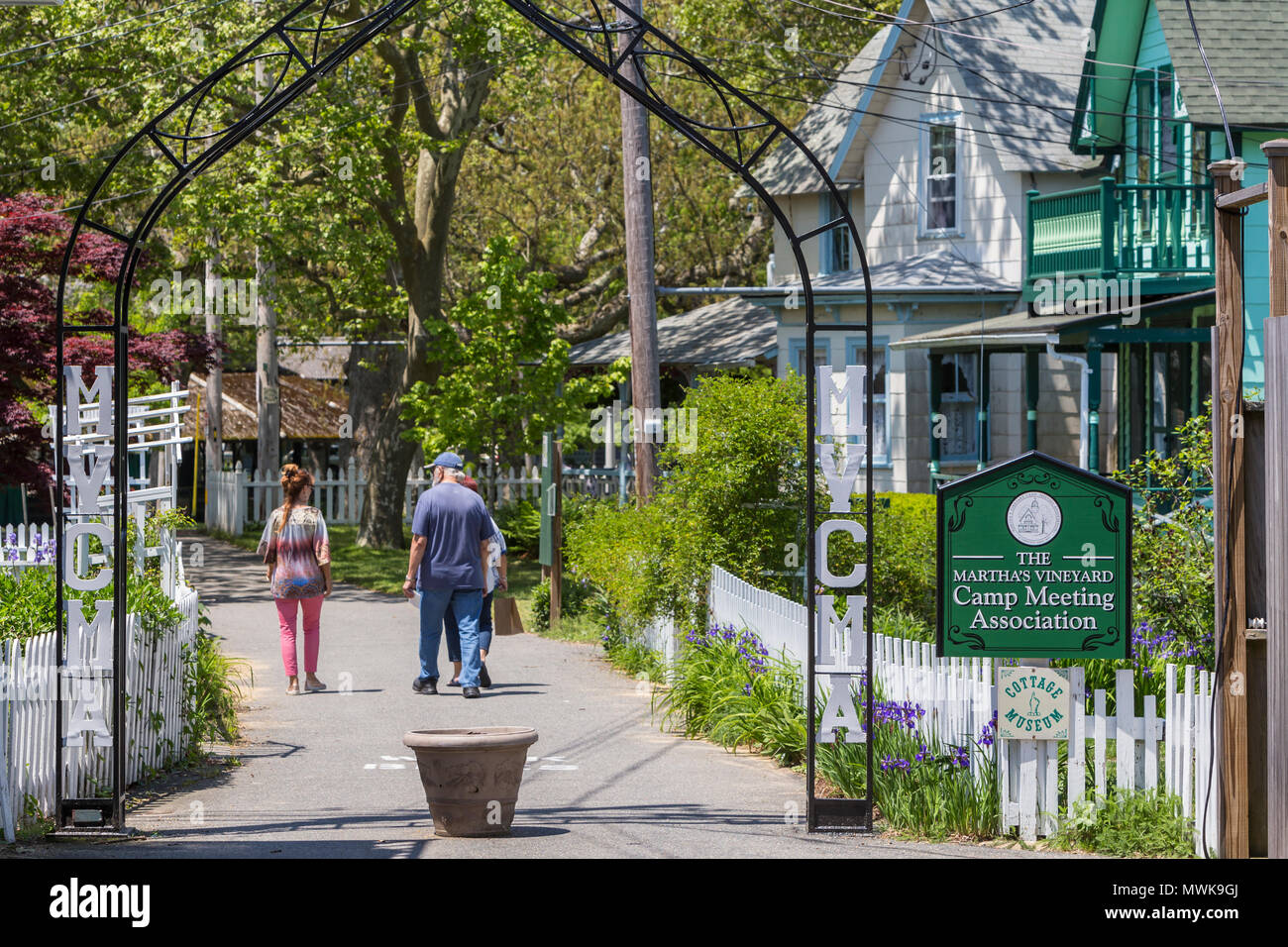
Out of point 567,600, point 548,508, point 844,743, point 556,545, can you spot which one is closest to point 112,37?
point 548,508

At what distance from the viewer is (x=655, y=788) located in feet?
31.9

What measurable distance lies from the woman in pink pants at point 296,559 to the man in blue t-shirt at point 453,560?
2.71ft

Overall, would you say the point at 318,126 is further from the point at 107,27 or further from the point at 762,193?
the point at 762,193

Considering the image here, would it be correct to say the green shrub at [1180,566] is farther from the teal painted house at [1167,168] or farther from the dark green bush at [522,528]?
the dark green bush at [522,528]

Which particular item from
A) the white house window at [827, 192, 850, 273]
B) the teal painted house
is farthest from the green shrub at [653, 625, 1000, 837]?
→ the white house window at [827, 192, 850, 273]

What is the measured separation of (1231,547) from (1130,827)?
63.4 inches

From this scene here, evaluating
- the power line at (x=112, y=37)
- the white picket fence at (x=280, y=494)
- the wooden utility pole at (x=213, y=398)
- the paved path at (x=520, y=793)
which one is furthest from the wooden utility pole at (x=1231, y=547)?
the wooden utility pole at (x=213, y=398)

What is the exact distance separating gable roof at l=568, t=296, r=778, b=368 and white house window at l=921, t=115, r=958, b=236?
12.1ft

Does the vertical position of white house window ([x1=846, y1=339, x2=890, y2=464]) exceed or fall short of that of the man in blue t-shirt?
it exceeds it

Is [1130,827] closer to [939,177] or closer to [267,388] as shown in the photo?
[939,177]

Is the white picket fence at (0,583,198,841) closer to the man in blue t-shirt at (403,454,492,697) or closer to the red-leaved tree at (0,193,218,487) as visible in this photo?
A: the man in blue t-shirt at (403,454,492,697)

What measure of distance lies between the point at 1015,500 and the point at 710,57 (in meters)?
23.9

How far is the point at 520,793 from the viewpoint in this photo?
9656mm

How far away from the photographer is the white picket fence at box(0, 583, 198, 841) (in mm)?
8117
